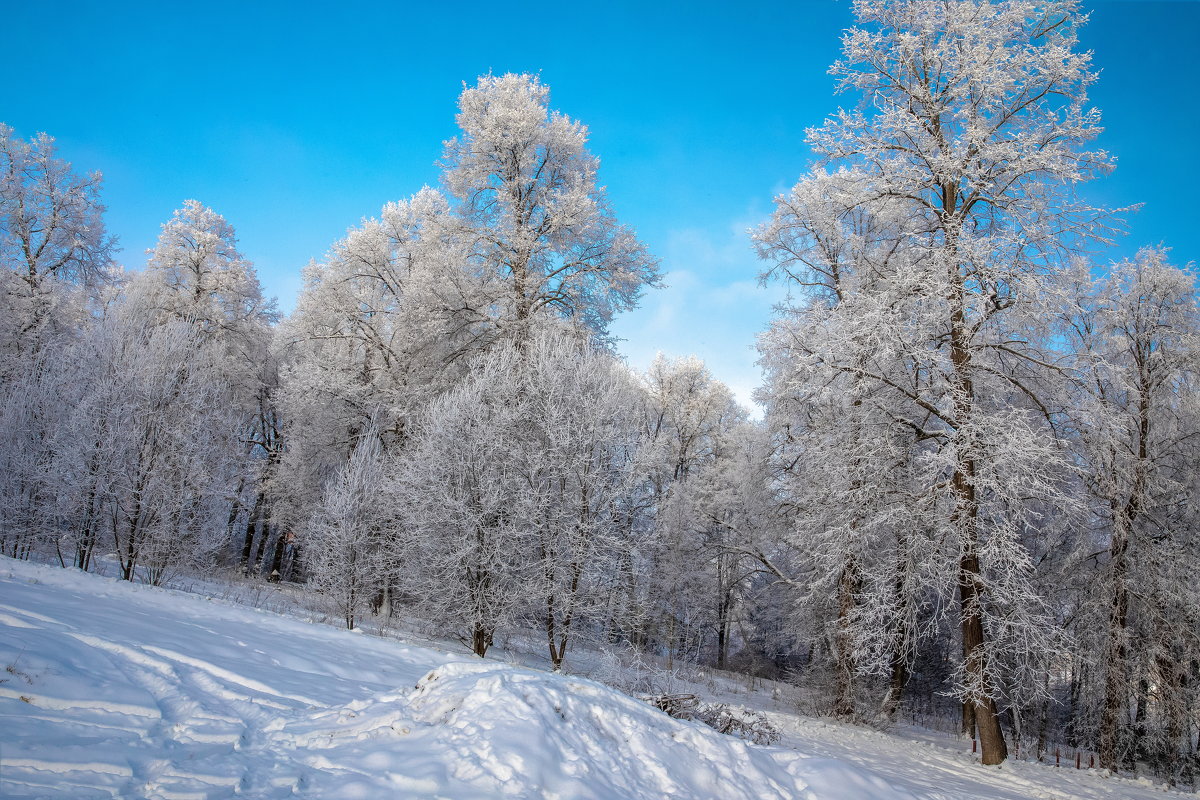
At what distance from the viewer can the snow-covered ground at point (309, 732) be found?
10.7ft

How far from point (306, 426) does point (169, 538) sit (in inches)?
279

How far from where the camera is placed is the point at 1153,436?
11.9m

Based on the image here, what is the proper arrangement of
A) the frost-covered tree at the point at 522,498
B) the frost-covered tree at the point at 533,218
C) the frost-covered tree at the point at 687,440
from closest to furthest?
the frost-covered tree at the point at 522,498
the frost-covered tree at the point at 533,218
the frost-covered tree at the point at 687,440

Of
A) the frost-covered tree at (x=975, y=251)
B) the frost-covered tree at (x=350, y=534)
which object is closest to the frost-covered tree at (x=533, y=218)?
the frost-covered tree at (x=350, y=534)

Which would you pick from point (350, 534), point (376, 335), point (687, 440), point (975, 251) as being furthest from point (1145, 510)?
point (376, 335)

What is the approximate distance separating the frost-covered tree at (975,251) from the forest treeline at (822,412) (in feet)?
0.21

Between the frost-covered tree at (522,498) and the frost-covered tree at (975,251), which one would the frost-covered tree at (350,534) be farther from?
the frost-covered tree at (975,251)

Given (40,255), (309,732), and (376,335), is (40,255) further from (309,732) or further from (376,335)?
(309,732)

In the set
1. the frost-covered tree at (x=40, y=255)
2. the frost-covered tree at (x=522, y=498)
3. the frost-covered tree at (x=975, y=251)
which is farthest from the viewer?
the frost-covered tree at (x=40, y=255)

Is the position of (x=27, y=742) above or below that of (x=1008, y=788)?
above

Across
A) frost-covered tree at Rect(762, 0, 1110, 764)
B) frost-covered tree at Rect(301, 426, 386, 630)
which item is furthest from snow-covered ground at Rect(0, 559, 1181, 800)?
frost-covered tree at Rect(301, 426, 386, 630)

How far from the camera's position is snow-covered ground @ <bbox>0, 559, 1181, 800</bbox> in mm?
3252

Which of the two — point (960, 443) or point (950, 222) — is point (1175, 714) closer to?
point (960, 443)

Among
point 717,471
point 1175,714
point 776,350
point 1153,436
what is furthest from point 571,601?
point 717,471
